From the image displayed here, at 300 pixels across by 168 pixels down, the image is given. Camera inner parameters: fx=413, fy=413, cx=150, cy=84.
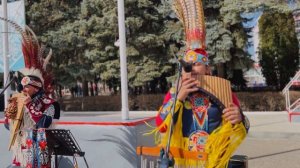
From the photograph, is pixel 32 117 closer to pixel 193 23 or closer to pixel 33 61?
pixel 33 61

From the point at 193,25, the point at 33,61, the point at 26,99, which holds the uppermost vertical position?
the point at 193,25

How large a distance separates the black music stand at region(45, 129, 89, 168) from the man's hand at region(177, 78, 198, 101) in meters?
1.89

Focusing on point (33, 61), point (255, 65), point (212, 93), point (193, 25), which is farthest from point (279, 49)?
point (212, 93)

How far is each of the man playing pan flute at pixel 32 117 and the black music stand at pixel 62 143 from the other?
7 cm

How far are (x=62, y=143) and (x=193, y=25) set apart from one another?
2.23 m

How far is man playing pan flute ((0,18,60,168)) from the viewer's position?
193 inches

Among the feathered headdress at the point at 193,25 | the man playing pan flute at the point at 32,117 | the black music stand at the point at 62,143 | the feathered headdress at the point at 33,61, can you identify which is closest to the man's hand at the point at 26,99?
the man playing pan flute at the point at 32,117

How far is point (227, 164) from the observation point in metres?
3.31

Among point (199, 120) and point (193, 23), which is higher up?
point (193, 23)

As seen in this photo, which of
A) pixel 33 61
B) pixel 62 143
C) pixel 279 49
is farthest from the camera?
pixel 279 49

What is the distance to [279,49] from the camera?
26500 mm

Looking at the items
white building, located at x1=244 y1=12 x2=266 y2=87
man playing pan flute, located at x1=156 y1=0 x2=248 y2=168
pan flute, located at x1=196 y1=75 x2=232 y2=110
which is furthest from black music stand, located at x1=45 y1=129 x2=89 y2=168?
white building, located at x1=244 y1=12 x2=266 y2=87

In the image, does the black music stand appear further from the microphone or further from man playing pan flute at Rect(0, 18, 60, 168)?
the microphone

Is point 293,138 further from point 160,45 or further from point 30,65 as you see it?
point 160,45
